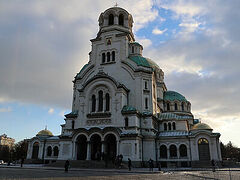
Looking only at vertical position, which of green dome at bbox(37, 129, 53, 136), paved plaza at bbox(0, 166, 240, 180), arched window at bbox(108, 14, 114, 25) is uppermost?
arched window at bbox(108, 14, 114, 25)

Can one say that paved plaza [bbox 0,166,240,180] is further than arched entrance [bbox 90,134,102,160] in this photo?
No

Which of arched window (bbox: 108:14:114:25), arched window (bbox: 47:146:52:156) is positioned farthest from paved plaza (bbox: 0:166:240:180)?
arched window (bbox: 108:14:114:25)

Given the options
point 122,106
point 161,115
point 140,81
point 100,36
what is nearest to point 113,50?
point 100,36

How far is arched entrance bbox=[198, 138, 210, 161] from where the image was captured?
114 feet

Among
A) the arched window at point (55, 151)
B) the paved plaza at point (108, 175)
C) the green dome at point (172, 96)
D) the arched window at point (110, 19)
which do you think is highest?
the arched window at point (110, 19)

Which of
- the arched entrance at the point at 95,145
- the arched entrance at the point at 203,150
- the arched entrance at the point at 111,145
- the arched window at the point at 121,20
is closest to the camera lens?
the arched entrance at the point at 203,150

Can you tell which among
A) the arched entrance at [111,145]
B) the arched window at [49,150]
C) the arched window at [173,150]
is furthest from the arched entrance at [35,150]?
the arched window at [173,150]

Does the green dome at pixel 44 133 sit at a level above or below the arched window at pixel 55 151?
above

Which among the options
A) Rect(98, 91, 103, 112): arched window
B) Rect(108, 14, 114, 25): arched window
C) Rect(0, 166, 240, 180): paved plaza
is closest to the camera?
Rect(0, 166, 240, 180): paved plaza

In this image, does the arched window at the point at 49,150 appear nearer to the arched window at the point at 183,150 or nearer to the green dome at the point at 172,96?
the arched window at the point at 183,150

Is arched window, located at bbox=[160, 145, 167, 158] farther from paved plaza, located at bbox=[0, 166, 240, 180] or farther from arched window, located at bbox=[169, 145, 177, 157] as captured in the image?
paved plaza, located at bbox=[0, 166, 240, 180]

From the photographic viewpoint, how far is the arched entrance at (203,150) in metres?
34.7

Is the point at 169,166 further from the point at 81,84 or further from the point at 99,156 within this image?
the point at 81,84

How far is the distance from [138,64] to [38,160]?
2756 centimetres
